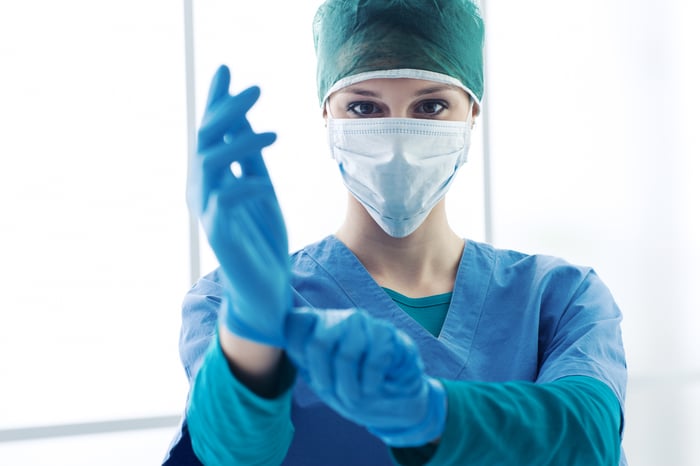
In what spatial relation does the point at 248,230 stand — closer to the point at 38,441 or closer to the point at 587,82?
the point at 38,441

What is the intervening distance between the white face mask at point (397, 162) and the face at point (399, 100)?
0.02 meters

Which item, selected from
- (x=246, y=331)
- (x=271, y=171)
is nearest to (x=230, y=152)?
(x=246, y=331)

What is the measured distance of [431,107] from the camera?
1102 millimetres

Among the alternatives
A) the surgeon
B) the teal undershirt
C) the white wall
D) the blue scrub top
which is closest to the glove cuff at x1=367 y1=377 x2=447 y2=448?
the surgeon

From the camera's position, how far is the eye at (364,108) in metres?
1.09

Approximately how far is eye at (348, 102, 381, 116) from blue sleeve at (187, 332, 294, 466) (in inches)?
19.0

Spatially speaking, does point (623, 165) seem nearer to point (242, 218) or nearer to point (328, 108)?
point (328, 108)

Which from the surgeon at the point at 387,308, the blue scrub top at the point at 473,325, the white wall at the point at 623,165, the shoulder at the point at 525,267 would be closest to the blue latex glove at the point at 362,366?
the surgeon at the point at 387,308

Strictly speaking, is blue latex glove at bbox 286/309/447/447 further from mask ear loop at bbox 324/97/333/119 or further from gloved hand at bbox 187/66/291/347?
mask ear loop at bbox 324/97/333/119

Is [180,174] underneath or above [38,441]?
above

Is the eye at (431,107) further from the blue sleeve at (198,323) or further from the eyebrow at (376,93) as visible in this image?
the blue sleeve at (198,323)

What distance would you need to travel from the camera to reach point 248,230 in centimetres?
70

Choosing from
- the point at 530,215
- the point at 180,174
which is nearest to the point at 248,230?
the point at 180,174

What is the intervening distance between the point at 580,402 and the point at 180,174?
156 cm
